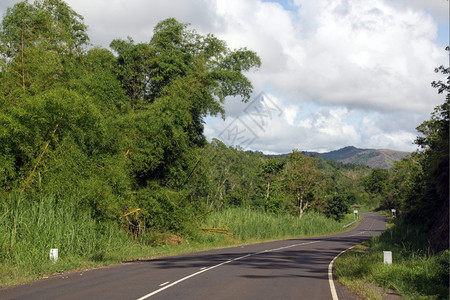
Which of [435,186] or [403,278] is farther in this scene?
[435,186]

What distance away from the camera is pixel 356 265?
50.3 feet

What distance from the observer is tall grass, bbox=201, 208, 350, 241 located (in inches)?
1363

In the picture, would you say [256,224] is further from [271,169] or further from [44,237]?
[44,237]

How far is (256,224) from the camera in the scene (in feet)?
124

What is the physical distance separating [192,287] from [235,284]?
4.22 feet

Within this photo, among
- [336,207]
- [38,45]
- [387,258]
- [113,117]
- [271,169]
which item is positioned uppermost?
[38,45]

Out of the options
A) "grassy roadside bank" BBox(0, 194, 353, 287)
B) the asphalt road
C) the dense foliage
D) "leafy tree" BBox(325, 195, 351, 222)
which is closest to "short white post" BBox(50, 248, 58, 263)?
"grassy roadside bank" BBox(0, 194, 353, 287)

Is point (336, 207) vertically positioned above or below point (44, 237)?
below

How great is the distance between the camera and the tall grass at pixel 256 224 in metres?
34.6

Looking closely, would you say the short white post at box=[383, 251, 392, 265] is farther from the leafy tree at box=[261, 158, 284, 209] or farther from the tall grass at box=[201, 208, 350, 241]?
the leafy tree at box=[261, 158, 284, 209]

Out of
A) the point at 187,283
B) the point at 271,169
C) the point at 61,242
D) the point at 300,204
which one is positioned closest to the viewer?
the point at 187,283

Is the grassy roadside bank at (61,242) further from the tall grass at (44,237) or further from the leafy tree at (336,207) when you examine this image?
the leafy tree at (336,207)

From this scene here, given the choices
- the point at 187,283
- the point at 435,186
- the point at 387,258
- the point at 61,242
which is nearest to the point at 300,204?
the point at 435,186

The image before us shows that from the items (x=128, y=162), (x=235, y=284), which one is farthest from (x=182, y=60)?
(x=235, y=284)
